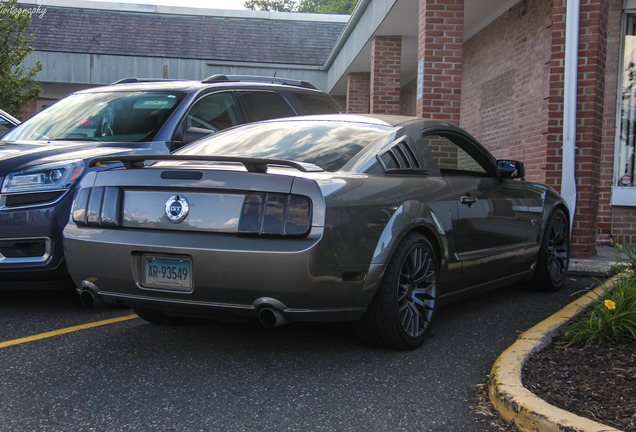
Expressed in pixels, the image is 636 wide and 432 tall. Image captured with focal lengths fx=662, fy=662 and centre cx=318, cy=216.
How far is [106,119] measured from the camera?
19.8ft

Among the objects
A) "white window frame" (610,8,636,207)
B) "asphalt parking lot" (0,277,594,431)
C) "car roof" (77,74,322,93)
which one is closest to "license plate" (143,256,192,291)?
"asphalt parking lot" (0,277,594,431)

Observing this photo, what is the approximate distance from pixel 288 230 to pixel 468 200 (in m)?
1.82

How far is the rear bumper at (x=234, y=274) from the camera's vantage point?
3.33m

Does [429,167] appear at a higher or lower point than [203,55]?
lower

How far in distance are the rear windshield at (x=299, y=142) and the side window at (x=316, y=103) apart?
249 cm

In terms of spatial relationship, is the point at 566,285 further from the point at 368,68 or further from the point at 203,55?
the point at 203,55

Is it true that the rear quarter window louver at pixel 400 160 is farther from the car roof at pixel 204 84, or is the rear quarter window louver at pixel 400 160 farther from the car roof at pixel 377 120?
the car roof at pixel 204 84


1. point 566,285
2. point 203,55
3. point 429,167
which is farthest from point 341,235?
point 203,55

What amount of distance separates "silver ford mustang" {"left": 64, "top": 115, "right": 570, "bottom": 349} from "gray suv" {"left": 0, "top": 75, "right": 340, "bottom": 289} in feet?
3.09

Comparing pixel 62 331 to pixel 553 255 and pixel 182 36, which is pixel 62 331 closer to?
pixel 553 255

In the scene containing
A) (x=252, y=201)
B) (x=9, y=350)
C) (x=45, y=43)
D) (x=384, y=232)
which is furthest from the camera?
(x=45, y=43)

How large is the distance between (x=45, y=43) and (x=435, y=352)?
21345 mm

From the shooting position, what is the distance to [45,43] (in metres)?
21.9

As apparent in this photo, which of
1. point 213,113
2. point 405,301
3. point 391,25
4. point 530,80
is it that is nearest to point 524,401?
point 405,301
